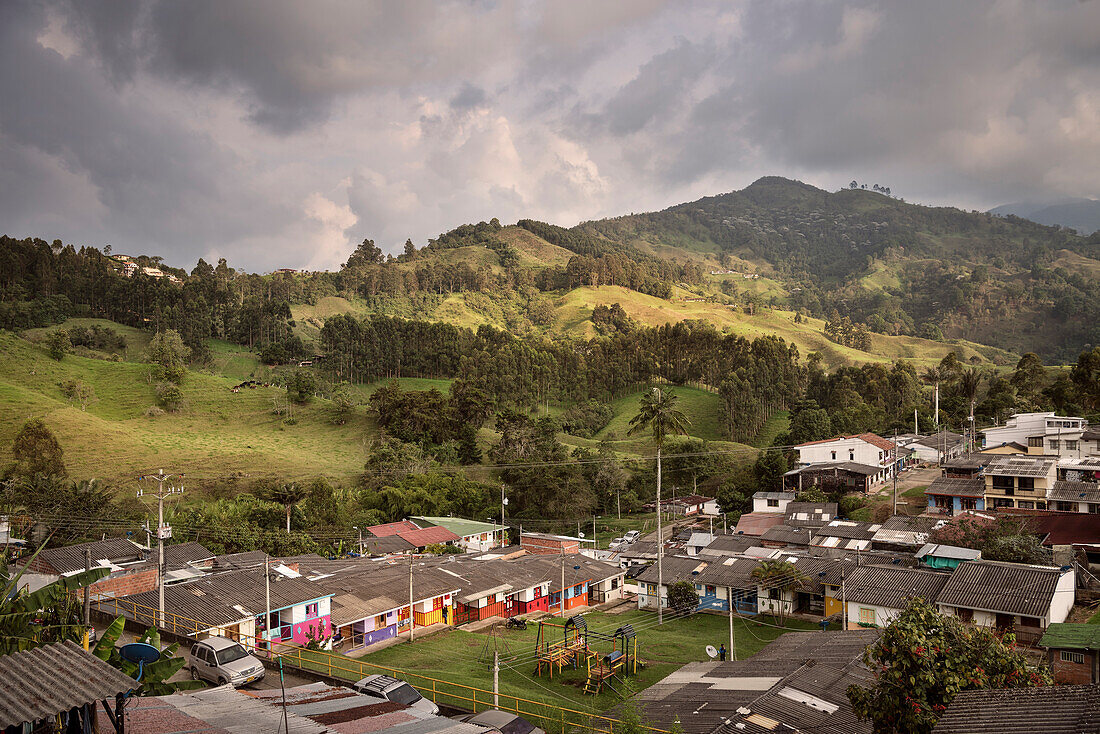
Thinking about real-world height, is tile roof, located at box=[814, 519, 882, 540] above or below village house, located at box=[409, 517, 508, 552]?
above

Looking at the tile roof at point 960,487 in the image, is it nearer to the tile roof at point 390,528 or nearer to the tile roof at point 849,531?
the tile roof at point 849,531

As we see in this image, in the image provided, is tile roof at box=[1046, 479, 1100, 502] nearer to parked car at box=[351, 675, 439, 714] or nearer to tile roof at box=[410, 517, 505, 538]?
tile roof at box=[410, 517, 505, 538]

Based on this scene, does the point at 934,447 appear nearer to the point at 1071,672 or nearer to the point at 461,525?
the point at 461,525

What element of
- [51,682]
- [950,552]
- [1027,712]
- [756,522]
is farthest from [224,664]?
[756,522]

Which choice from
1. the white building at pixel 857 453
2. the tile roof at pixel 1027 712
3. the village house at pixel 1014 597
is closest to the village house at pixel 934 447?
the white building at pixel 857 453

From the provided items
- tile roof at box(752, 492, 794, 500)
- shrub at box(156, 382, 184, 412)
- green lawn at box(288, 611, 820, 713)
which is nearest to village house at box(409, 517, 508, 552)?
green lawn at box(288, 611, 820, 713)

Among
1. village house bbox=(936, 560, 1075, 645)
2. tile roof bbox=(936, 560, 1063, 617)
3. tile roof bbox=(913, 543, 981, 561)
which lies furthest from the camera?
tile roof bbox=(913, 543, 981, 561)
